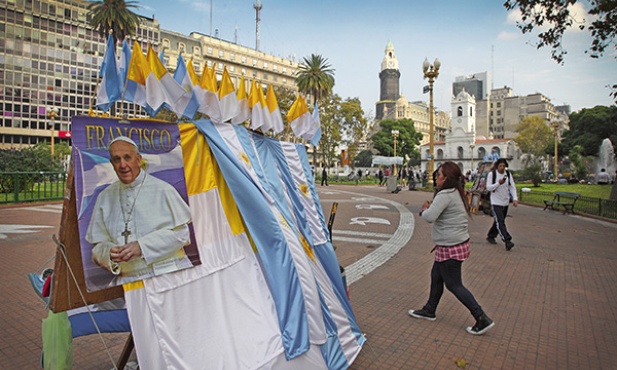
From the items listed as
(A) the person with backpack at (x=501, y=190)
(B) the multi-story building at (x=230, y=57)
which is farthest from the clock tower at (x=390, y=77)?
(A) the person with backpack at (x=501, y=190)

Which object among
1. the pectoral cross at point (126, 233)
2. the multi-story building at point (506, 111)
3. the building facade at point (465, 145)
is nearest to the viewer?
the pectoral cross at point (126, 233)

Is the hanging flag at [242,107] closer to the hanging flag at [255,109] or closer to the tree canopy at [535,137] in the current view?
the hanging flag at [255,109]

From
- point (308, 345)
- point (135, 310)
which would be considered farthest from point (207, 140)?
point (308, 345)

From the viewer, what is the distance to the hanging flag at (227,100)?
317 cm

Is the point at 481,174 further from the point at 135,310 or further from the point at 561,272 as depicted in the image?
the point at 135,310

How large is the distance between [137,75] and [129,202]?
2.88 ft

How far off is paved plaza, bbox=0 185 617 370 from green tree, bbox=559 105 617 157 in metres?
52.8

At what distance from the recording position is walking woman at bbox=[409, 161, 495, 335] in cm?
403

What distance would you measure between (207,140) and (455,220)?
9.02 ft

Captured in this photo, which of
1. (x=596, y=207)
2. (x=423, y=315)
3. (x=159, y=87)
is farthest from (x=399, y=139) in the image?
(x=159, y=87)

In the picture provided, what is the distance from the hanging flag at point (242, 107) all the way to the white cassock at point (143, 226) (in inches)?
36.7

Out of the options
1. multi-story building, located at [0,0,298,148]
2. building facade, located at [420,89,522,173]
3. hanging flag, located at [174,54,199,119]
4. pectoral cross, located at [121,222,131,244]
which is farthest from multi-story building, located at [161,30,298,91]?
pectoral cross, located at [121,222,131,244]

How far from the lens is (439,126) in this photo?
133125 mm

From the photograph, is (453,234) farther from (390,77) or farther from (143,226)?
(390,77)
